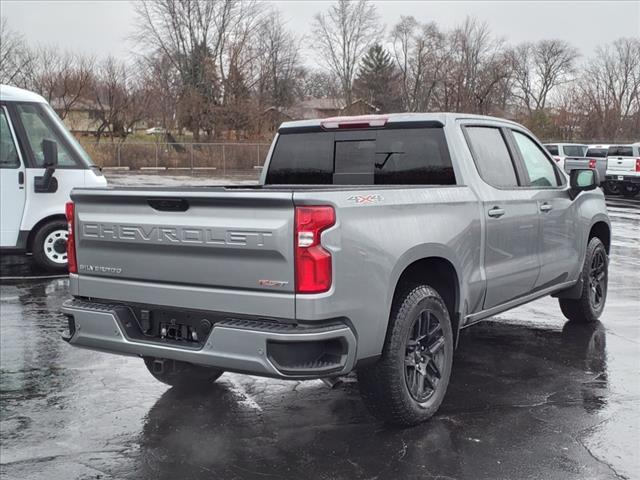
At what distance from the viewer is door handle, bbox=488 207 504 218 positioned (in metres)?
5.28

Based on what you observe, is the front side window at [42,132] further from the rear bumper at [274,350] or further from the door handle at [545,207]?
the rear bumper at [274,350]

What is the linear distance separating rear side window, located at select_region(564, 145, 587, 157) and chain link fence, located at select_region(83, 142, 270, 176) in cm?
1921

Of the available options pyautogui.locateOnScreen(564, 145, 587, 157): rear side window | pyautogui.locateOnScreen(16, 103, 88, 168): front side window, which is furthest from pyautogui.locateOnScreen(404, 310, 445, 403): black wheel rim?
pyautogui.locateOnScreen(564, 145, 587, 157): rear side window

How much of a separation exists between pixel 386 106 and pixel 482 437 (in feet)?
215

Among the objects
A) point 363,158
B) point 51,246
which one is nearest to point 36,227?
point 51,246

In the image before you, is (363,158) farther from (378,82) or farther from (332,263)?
(378,82)

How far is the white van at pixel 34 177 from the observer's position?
10.3 m

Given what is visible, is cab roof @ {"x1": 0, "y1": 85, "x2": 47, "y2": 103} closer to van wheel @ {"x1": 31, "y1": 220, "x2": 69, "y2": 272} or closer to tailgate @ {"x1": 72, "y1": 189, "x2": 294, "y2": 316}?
van wheel @ {"x1": 31, "y1": 220, "x2": 69, "y2": 272}

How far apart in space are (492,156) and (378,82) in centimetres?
6567

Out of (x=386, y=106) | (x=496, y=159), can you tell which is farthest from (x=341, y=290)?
(x=386, y=106)

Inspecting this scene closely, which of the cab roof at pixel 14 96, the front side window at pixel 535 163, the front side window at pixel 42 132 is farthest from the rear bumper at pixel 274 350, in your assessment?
the cab roof at pixel 14 96

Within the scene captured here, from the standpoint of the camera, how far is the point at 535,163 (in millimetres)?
6383

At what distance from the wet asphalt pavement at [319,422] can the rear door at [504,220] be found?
0.73 meters

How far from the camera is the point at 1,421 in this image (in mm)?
4758
